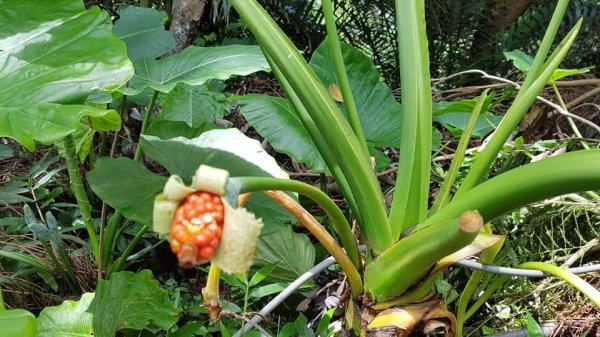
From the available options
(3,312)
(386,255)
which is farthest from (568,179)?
(3,312)

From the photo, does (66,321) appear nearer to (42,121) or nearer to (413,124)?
(42,121)

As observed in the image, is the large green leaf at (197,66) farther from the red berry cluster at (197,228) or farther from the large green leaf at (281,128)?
the red berry cluster at (197,228)

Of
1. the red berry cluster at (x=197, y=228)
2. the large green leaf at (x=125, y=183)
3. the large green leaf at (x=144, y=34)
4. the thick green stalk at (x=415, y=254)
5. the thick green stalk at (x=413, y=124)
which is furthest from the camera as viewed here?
the large green leaf at (x=144, y=34)

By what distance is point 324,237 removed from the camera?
656mm

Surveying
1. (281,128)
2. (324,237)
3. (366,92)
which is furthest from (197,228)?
(366,92)

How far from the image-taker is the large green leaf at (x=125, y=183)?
0.58m

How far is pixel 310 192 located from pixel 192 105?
74 centimetres

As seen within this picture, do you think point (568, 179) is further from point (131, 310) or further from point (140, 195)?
point (131, 310)

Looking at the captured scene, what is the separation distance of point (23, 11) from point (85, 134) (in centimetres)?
26

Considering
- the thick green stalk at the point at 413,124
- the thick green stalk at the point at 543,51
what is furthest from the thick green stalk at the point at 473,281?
the thick green stalk at the point at 543,51

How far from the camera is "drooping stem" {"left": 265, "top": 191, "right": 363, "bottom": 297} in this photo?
0.65 metres

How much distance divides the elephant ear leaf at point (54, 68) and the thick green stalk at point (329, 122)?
21cm

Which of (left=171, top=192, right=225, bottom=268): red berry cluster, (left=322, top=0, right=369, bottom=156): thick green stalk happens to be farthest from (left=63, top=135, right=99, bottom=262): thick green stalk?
(left=171, top=192, right=225, bottom=268): red berry cluster

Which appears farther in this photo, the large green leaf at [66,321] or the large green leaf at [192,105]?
the large green leaf at [192,105]
